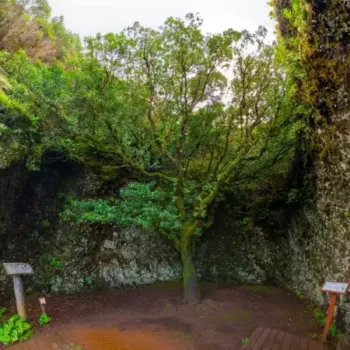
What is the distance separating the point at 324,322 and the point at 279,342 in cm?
170

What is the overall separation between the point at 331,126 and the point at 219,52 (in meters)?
2.95

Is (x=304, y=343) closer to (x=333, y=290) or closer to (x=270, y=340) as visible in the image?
(x=270, y=340)

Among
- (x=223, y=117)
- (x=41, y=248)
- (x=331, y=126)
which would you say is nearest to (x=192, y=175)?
(x=223, y=117)

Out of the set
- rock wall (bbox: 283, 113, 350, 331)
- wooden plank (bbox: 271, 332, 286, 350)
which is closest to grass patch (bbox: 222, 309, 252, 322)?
wooden plank (bbox: 271, 332, 286, 350)

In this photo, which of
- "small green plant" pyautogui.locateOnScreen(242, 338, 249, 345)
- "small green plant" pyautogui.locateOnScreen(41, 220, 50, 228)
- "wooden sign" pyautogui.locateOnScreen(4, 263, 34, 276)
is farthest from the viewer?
"small green plant" pyautogui.locateOnScreen(41, 220, 50, 228)

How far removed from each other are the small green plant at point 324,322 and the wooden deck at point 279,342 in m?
0.56

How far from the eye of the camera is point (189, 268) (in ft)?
26.0

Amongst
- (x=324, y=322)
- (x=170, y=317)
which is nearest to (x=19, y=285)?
(x=170, y=317)

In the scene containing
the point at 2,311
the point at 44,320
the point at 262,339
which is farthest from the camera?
the point at 2,311

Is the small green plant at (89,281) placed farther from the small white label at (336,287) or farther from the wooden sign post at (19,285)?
the small white label at (336,287)

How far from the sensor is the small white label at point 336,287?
519 cm

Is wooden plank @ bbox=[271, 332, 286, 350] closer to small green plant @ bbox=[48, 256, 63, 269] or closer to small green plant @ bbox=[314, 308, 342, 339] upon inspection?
small green plant @ bbox=[314, 308, 342, 339]

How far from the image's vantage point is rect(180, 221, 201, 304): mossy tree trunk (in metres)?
7.75

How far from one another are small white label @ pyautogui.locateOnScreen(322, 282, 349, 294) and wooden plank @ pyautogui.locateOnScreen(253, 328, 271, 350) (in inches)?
53.6
